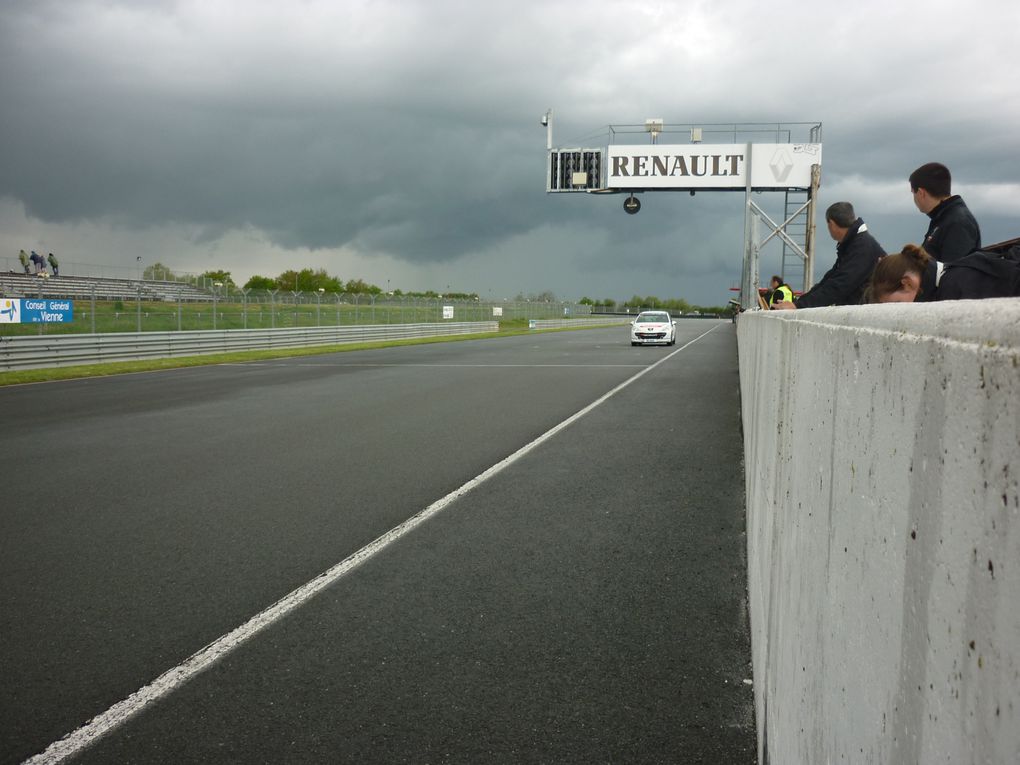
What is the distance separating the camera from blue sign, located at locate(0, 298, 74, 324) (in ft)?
74.5

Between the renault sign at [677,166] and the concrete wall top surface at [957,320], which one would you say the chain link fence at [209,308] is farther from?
the concrete wall top surface at [957,320]

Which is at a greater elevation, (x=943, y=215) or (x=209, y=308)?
(x=209, y=308)

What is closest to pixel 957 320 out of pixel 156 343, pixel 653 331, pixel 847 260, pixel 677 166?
pixel 847 260

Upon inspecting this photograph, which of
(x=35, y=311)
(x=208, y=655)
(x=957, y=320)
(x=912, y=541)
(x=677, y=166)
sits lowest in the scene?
(x=208, y=655)

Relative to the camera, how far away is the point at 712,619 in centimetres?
467

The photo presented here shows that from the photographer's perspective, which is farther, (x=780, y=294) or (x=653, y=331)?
(x=653, y=331)

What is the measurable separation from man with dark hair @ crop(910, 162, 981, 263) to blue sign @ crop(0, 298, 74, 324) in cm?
2300

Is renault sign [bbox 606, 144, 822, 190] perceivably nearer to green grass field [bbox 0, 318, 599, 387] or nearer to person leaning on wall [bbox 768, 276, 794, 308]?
green grass field [bbox 0, 318, 599, 387]

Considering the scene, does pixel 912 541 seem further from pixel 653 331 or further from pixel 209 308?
pixel 209 308

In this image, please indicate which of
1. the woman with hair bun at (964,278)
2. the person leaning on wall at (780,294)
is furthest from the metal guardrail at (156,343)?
the woman with hair bun at (964,278)

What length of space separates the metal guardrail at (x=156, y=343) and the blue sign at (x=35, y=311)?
1295 mm

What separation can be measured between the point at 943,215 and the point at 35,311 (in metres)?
24.4

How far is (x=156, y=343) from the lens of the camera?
26.9 metres

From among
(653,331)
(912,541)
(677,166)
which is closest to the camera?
(912,541)
